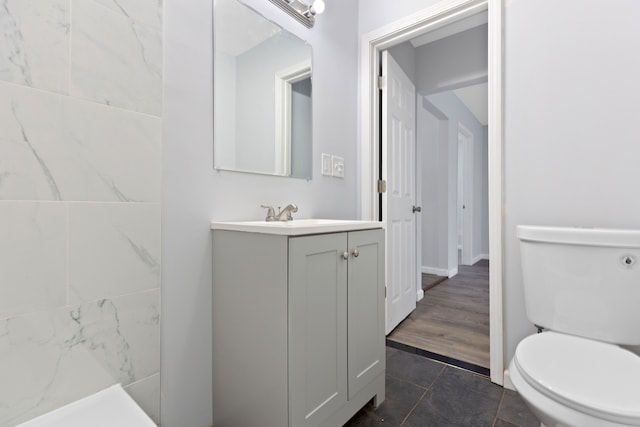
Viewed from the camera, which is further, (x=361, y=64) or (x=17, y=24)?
(x=361, y=64)

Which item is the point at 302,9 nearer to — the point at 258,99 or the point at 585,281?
the point at 258,99

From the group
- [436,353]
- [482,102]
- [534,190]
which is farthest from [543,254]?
[482,102]

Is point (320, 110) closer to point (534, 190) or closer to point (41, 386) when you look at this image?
point (534, 190)

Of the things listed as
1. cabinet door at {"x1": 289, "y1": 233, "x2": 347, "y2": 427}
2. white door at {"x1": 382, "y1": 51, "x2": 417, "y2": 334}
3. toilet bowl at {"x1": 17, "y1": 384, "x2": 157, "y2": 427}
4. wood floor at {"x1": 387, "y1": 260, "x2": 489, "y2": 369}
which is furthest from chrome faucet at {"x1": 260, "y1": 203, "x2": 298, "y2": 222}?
wood floor at {"x1": 387, "y1": 260, "x2": 489, "y2": 369}

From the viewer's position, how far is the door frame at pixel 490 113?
58.9 inches

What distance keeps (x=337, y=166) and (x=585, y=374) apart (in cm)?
141

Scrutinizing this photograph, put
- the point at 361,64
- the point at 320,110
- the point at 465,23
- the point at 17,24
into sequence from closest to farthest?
the point at 17,24
the point at 320,110
the point at 361,64
the point at 465,23

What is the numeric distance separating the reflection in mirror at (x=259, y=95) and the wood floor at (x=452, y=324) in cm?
137

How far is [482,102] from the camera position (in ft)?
14.3

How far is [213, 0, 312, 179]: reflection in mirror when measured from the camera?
4.04ft

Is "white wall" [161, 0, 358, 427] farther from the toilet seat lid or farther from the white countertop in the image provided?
the toilet seat lid

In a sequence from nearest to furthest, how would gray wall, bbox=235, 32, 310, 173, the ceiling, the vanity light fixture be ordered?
gray wall, bbox=235, 32, 310, 173
the vanity light fixture
the ceiling

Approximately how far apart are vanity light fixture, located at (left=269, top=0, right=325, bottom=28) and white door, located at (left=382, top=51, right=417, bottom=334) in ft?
2.23

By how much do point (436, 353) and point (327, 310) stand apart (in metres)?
1.13
